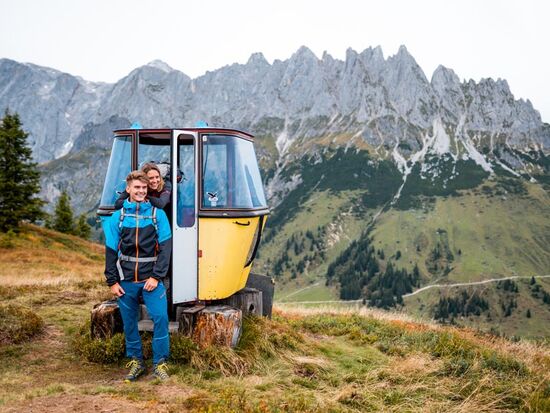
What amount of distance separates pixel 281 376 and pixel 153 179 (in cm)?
430

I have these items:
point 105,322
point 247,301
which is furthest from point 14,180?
point 247,301

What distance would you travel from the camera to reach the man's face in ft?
25.1

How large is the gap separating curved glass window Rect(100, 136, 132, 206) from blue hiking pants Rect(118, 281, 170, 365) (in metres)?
2.43

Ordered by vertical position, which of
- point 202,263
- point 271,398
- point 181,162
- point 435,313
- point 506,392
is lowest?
point 435,313

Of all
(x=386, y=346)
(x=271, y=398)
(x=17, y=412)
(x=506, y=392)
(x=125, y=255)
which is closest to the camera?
(x=17, y=412)

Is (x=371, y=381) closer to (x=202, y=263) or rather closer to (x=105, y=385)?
(x=202, y=263)

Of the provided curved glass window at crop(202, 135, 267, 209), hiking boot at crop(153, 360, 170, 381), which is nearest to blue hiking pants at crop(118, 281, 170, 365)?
hiking boot at crop(153, 360, 170, 381)

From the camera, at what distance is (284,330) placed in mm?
10750

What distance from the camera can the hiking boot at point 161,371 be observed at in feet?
24.8

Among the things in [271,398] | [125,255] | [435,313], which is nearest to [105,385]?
[125,255]

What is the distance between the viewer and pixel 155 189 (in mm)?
8688

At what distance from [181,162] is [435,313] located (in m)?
193

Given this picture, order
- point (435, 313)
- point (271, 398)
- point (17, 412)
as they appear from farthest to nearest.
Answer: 1. point (435, 313)
2. point (271, 398)
3. point (17, 412)

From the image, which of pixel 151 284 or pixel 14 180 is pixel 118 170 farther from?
pixel 14 180
